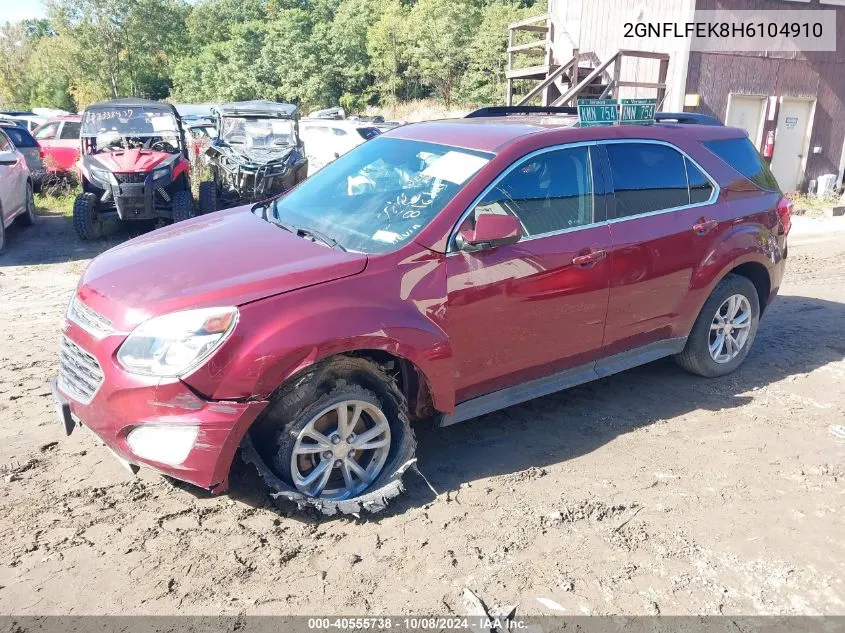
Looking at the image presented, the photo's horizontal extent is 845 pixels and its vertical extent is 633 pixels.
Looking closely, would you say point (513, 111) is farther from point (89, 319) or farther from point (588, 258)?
point (89, 319)

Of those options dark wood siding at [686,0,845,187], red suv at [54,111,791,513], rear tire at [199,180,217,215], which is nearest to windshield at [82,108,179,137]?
rear tire at [199,180,217,215]

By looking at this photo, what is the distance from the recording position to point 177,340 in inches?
116

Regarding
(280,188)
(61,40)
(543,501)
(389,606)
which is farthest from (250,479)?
(61,40)

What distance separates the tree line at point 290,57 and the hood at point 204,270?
37.0 metres

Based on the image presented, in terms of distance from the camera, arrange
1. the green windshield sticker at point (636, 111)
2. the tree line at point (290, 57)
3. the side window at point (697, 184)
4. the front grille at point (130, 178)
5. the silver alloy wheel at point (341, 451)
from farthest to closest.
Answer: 1. the tree line at point (290, 57)
2. the front grille at point (130, 178)
3. the side window at point (697, 184)
4. the green windshield sticker at point (636, 111)
5. the silver alloy wheel at point (341, 451)

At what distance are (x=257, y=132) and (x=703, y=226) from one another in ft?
31.1

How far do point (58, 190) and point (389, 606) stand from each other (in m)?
12.9

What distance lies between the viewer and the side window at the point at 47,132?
49.0 feet

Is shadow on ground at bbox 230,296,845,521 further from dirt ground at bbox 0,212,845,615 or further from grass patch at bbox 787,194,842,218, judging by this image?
grass patch at bbox 787,194,842,218

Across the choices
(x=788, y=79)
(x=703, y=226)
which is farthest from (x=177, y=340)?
(x=788, y=79)

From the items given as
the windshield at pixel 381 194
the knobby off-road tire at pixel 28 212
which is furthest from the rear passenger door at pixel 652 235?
the knobby off-road tire at pixel 28 212

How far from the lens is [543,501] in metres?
3.55

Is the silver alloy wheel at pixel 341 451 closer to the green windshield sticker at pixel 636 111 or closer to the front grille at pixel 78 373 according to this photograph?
the front grille at pixel 78 373

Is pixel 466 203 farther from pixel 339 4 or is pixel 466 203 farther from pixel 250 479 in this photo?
pixel 339 4
